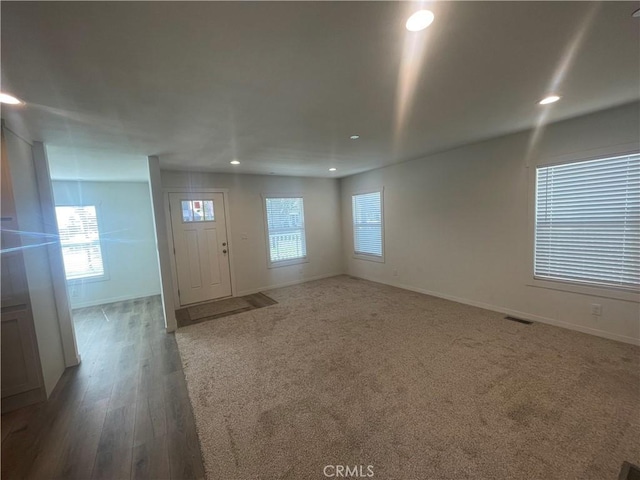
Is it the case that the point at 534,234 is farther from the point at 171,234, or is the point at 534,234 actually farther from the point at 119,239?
the point at 119,239

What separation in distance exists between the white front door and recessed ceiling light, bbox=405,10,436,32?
4.35 metres

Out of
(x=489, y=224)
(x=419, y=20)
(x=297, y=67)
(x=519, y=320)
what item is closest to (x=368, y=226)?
(x=489, y=224)

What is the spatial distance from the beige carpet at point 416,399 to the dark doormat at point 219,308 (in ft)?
1.98

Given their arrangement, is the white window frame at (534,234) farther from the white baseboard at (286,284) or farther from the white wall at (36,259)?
the white wall at (36,259)

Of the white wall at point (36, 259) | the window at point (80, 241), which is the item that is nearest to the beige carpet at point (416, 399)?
the white wall at point (36, 259)

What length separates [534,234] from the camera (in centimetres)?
331

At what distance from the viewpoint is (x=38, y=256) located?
259cm

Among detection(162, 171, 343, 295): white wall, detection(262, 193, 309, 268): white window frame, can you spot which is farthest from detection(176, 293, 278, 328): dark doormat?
detection(262, 193, 309, 268): white window frame

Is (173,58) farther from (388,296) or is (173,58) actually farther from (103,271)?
(103,271)

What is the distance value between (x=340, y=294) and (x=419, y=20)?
4245mm

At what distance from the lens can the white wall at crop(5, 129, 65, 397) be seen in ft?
7.75

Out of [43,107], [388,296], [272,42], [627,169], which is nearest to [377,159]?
[388,296]

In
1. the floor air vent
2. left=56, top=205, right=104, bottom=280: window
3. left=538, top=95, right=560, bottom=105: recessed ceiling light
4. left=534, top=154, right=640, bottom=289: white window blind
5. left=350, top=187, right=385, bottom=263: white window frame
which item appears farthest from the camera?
left=350, top=187, right=385, bottom=263: white window frame

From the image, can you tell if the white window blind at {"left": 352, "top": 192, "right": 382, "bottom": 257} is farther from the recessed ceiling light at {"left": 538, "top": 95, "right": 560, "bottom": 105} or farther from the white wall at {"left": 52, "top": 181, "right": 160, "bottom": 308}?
the white wall at {"left": 52, "top": 181, "right": 160, "bottom": 308}
